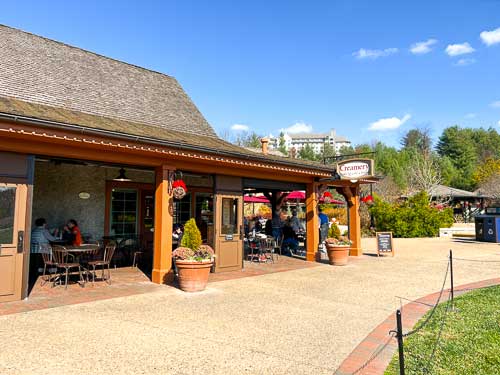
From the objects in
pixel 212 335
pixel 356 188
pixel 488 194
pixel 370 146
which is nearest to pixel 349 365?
pixel 212 335

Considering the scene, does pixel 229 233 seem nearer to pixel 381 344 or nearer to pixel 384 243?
pixel 381 344

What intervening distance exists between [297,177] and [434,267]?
4799 mm

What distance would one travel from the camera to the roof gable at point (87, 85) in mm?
10125

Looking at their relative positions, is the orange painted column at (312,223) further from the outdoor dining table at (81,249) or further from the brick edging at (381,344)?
the outdoor dining table at (81,249)

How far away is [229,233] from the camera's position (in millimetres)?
9773

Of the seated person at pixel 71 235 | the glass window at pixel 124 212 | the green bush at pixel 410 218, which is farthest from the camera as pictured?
the green bush at pixel 410 218

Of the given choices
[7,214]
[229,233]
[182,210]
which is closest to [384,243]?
[229,233]

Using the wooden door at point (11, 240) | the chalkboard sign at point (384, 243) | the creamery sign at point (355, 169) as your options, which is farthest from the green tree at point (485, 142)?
the wooden door at point (11, 240)

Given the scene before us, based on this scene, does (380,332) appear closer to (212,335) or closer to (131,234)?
(212,335)

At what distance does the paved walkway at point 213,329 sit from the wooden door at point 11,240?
102cm

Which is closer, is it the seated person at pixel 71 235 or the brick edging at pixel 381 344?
the brick edging at pixel 381 344

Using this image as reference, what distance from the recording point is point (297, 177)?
11.9 m

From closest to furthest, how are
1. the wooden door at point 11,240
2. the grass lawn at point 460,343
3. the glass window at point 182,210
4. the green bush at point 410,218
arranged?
the grass lawn at point 460,343 → the wooden door at point 11,240 → the glass window at point 182,210 → the green bush at point 410,218

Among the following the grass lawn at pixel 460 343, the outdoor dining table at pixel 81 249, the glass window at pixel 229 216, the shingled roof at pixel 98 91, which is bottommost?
the grass lawn at pixel 460 343
